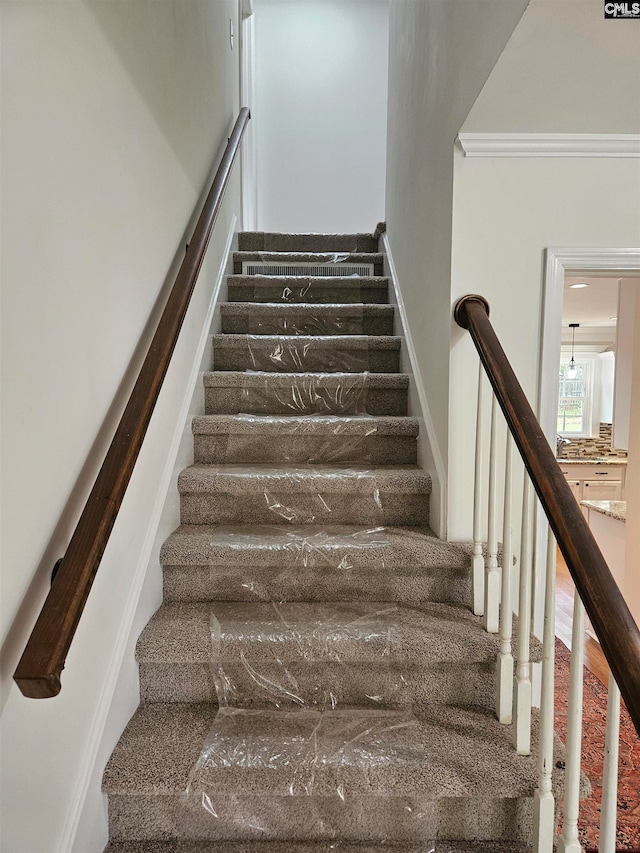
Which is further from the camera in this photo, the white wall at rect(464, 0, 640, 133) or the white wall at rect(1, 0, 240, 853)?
the white wall at rect(464, 0, 640, 133)

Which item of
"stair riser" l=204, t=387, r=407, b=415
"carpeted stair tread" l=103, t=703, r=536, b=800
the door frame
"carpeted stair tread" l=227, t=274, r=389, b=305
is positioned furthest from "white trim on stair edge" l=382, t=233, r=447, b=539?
"carpeted stair tread" l=103, t=703, r=536, b=800

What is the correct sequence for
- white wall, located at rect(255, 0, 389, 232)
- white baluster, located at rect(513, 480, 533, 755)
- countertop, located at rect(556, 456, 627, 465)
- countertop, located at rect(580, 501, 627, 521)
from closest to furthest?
white baluster, located at rect(513, 480, 533, 755) → countertop, located at rect(580, 501, 627, 521) → white wall, located at rect(255, 0, 389, 232) → countertop, located at rect(556, 456, 627, 465)

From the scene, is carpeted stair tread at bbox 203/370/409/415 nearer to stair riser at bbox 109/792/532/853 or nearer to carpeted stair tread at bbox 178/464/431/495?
carpeted stair tread at bbox 178/464/431/495

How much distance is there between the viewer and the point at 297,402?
7.80ft

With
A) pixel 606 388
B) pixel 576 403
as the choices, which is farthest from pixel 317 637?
pixel 606 388

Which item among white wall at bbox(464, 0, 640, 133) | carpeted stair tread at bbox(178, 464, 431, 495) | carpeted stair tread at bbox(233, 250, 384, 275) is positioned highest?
carpeted stair tread at bbox(233, 250, 384, 275)

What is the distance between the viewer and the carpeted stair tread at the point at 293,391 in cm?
237

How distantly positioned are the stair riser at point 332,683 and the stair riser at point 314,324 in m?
1.73

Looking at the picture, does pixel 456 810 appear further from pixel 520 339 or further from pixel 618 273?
pixel 618 273

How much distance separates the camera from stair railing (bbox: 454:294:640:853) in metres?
0.92

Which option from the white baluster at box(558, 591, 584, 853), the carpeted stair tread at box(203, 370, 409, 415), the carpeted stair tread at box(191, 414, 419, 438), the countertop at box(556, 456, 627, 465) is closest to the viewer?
the white baluster at box(558, 591, 584, 853)

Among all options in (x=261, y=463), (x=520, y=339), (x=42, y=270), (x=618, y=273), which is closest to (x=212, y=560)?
(x=261, y=463)

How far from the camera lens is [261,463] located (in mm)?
2176

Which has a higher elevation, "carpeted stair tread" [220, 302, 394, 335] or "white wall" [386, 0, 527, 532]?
"white wall" [386, 0, 527, 532]
